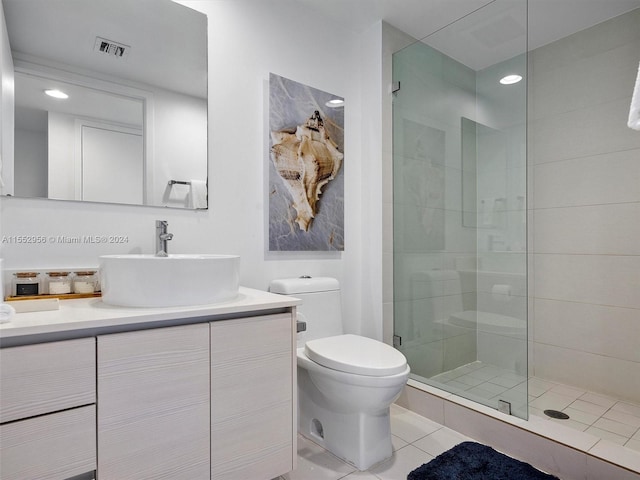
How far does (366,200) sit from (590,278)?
146 centimetres

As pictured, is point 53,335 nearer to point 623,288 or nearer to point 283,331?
point 283,331

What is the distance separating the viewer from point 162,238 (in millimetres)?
1494

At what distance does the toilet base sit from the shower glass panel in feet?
1.98

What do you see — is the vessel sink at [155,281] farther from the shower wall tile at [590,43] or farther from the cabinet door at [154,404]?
the shower wall tile at [590,43]

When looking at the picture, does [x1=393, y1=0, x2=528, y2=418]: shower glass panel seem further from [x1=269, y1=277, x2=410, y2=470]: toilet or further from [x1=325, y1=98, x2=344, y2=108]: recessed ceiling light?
[x1=269, y1=277, x2=410, y2=470]: toilet

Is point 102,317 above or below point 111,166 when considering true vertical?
below

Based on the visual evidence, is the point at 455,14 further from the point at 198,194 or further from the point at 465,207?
the point at 198,194

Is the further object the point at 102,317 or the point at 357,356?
the point at 357,356

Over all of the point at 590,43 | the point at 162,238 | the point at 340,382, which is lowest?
the point at 340,382

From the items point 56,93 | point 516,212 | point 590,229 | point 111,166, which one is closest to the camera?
point 56,93

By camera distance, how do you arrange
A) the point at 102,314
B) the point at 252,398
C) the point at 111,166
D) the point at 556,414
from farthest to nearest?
1. the point at 556,414
2. the point at 111,166
3. the point at 252,398
4. the point at 102,314

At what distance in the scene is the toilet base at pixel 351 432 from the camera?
1.57 m

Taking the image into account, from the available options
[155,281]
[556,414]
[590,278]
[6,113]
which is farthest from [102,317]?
[590,278]

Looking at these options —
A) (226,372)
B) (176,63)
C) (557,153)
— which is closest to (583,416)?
(557,153)
